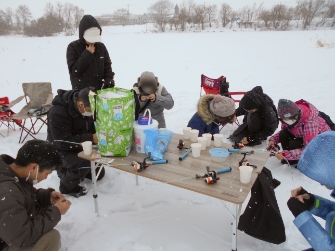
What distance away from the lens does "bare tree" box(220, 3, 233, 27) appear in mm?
31047

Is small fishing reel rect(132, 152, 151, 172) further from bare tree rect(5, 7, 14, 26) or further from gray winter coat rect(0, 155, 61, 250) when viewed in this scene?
bare tree rect(5, 7, 14, 26)

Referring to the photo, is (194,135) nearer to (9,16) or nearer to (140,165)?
(140,165)

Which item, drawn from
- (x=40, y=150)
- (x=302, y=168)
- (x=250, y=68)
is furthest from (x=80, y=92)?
(x=250, y=68)

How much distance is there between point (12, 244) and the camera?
5.42 feet

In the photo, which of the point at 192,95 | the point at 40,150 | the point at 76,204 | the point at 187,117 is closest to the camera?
the point at 40,150

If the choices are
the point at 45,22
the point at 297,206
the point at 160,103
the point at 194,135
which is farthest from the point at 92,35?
the point at 45,22

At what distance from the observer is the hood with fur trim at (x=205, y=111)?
3.04m

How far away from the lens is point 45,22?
24453mm

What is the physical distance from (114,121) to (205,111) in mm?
1205

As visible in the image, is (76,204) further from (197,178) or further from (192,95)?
(192,95)

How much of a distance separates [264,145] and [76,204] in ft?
9.50

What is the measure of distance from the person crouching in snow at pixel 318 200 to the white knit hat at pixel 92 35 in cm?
300

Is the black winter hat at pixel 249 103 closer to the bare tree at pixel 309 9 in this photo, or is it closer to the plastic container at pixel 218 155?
the plastic container at pixel 218 155

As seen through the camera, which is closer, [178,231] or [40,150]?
[40,150]
